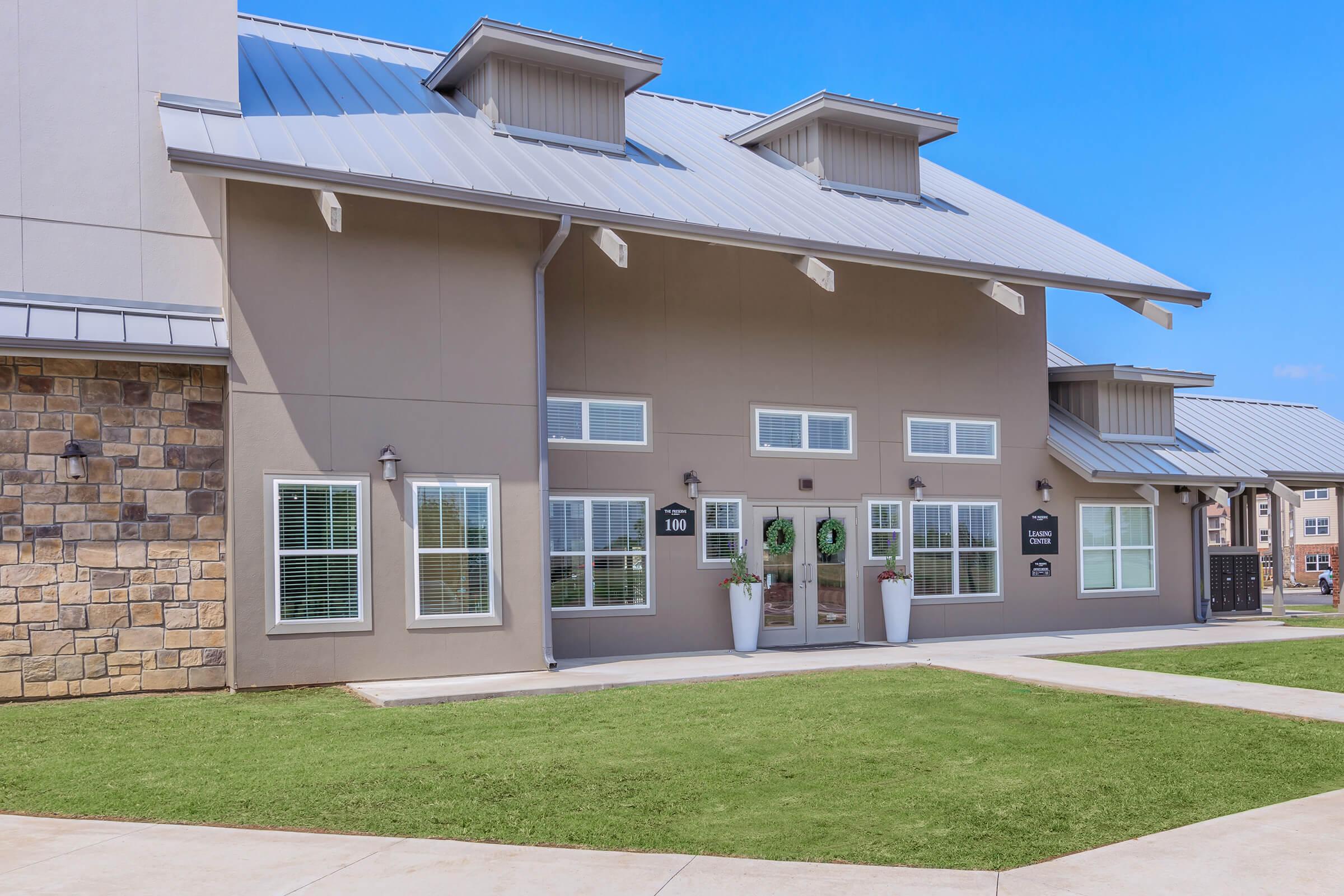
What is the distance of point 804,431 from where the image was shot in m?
14.8

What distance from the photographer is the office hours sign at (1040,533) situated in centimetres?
1628

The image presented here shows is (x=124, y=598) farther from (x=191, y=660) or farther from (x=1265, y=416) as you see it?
(x=1265, y=416)

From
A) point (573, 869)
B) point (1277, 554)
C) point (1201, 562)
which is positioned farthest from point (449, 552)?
point (1277, 554)

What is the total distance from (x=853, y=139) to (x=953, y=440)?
464 cm

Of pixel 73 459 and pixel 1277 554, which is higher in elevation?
pixel 73 459

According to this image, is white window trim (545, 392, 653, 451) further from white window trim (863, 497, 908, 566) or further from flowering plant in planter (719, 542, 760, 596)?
white window trim (863, 497, 908, 566)

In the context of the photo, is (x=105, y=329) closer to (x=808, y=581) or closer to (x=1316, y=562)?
(x=808, y=581)

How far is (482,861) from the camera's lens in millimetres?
5180

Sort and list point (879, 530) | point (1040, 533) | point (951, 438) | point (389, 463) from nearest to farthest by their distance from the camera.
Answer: point (389, 463), point (879, 530), point (951, 438), point (1040, 533)

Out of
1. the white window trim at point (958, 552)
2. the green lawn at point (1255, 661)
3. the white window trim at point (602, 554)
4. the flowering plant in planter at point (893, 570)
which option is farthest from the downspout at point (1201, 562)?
the white window trim at point (602, 554)

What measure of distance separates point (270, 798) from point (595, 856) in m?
2.17

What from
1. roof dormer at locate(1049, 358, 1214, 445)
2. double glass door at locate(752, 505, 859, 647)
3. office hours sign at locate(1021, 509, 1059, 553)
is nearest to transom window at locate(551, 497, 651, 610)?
double glass door at locate(752, 505, 859, 647)

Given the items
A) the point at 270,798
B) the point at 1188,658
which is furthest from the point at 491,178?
the point at 1188,658

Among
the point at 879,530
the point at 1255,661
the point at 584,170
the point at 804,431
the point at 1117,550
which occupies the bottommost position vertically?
the point at 1255,661
